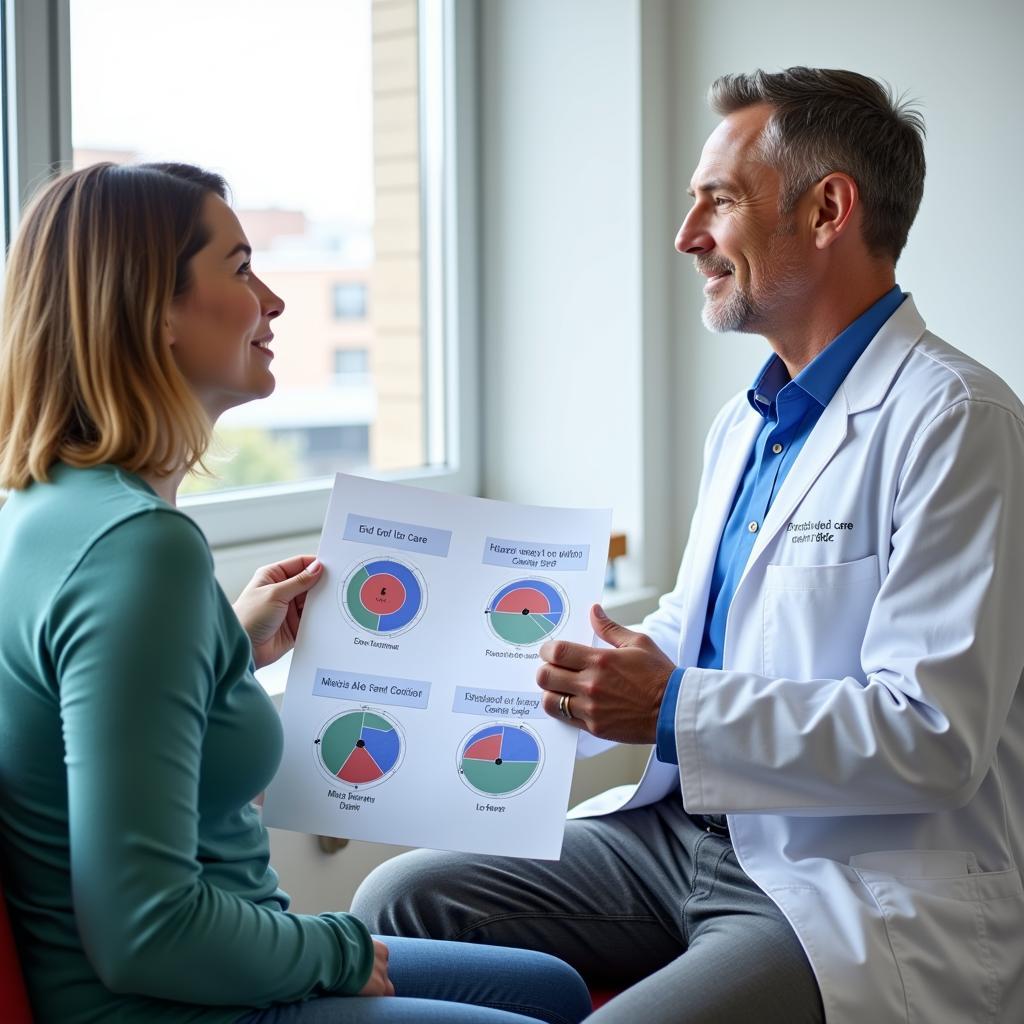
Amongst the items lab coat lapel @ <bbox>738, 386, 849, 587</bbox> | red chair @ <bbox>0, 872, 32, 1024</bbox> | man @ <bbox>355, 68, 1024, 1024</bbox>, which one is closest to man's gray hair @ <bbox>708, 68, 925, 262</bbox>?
man @ <bbox>355, 68, 1024, 1024</bbox>

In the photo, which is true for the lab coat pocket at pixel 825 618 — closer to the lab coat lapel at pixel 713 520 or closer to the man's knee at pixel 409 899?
the lab coat lapel at pixel 713 520

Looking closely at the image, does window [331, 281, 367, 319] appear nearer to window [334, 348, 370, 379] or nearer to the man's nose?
window [334, 348, 370, 379]

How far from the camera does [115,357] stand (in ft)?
3.48

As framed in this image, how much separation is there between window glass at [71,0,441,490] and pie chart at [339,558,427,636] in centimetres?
90

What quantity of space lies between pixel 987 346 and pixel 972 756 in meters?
1.24

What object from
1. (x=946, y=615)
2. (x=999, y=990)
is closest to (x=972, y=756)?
(x=946, y=615)

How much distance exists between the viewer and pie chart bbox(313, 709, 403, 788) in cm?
133

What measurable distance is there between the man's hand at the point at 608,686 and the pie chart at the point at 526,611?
1.5 inches

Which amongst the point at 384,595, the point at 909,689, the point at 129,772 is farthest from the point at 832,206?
the point at 129,772

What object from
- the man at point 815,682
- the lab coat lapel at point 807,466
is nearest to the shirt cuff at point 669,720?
the man at point 815,682

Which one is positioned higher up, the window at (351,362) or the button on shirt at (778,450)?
the window at (351,362)

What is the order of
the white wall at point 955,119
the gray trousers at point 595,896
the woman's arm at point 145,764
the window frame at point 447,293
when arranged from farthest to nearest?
1. the window frame at point 447,293
2. the white wall at point 955,119
3. the gray trousers at point 595,896
4. the woman's arm at point 145,764

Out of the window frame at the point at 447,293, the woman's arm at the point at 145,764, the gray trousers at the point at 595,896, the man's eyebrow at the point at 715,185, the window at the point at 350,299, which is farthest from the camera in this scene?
the window at the point at 350,299

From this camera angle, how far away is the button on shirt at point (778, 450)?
1.56m
